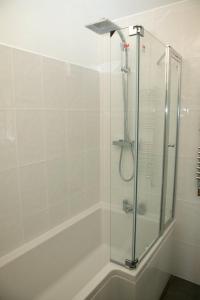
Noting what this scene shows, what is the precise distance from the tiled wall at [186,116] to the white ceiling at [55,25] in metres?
0.31

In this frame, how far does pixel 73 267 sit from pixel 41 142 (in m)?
1.03

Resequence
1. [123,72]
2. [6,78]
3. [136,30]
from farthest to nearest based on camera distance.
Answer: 1. [123,72]
2. [6,78]
3. [136,30]

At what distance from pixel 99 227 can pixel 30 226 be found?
30.6 inches

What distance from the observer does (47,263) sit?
1.61 m

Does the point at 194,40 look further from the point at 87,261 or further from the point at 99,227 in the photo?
the point at 87,261

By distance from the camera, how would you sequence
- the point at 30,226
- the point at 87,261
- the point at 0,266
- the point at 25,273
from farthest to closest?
1. the point at 87,261
2. the point at 30,226
3. the point at 25,273
4. the point at 0,266

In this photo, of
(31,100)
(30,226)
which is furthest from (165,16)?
(30,226)

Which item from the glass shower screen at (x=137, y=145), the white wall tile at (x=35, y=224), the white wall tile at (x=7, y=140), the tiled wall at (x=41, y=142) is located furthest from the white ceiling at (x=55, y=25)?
the white wall tile at (x=35, y=224)

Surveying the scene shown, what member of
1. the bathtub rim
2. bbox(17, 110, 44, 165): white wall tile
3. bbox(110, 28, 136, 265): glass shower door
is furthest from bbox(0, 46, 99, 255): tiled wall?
the bathtub rim

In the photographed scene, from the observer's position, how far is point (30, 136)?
150cm

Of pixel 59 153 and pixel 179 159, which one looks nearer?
pixel 59 153

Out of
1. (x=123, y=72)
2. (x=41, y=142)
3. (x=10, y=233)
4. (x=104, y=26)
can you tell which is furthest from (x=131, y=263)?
(x=104, y=26)

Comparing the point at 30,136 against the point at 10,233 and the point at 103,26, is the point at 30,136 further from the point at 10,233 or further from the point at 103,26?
the point at 103,26

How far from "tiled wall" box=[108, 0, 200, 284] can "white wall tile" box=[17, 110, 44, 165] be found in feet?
3.67
